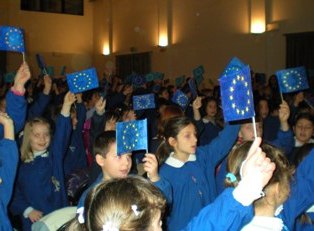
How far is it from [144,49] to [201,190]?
1396cm

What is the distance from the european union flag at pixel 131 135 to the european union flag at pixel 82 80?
195 cm

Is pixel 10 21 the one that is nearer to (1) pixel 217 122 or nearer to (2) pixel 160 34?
(2) pixel 160 34

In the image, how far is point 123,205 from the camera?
1462mm

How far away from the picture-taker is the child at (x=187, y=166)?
10.1ft

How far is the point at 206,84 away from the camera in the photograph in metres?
13.8

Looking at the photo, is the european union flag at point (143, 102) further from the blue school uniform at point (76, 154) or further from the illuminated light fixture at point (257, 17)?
the illuminated light fixture at point (257, 17)

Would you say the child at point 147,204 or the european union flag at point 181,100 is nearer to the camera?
the child at point 147,204

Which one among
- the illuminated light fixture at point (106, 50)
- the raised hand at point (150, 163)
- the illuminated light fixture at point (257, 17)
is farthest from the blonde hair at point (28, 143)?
the illuminated light fixture at point (106, 50)

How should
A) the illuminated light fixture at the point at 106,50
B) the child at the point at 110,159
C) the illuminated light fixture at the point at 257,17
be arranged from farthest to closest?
the illuminated light fixture at the point at 106,50, the illuminated light fixture at the point at 257,17, the child at the point at 110,159

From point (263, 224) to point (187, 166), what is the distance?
4.41ft

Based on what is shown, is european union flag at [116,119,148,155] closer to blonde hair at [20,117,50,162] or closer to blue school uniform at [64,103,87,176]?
blonde hair at [20,117,50,162]

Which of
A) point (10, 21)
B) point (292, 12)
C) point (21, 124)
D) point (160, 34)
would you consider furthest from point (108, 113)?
point (10, 21)

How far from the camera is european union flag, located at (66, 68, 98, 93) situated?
4.28m

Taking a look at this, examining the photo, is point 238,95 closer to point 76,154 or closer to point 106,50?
point 76,154
